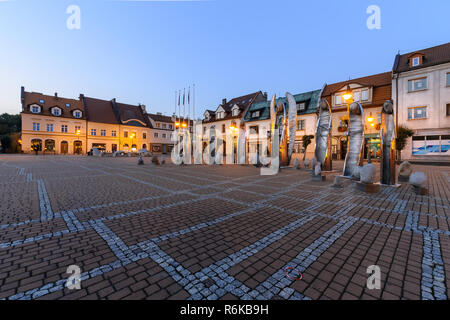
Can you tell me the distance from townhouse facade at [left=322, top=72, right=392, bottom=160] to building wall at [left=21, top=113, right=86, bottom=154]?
158 ft

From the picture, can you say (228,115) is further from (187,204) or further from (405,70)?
(187,204)

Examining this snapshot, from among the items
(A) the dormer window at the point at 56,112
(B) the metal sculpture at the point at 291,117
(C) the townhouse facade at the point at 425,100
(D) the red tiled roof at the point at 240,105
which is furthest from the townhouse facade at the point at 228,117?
(A) the dormer window at the point at 56,112

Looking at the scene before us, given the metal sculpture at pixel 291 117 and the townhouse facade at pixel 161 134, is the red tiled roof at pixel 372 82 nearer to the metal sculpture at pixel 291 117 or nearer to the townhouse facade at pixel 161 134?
the metal sculpture at pixel 291 117

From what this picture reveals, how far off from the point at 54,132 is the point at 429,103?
195ft

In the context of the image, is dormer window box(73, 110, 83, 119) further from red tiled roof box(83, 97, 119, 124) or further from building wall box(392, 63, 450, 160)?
building wall box(392, 63, 450, 160)

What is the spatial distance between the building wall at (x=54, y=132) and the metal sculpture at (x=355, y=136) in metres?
49.6

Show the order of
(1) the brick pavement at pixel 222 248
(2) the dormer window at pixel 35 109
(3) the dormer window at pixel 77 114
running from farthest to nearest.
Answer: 1. (3) the dormer window at pixel 77 114
2. (2) the dormer window at pixel 35 109
3. (1) the brick pavement at pixel 222 248

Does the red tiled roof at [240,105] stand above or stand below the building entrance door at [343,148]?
above

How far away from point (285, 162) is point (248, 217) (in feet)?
43.3

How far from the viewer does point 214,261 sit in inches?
116

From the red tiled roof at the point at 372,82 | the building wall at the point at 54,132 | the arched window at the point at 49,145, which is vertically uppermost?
the red tiled roof at the point at 372,82

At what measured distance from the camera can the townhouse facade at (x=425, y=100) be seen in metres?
20.9

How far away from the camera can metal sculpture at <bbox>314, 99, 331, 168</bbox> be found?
13.0 metres
